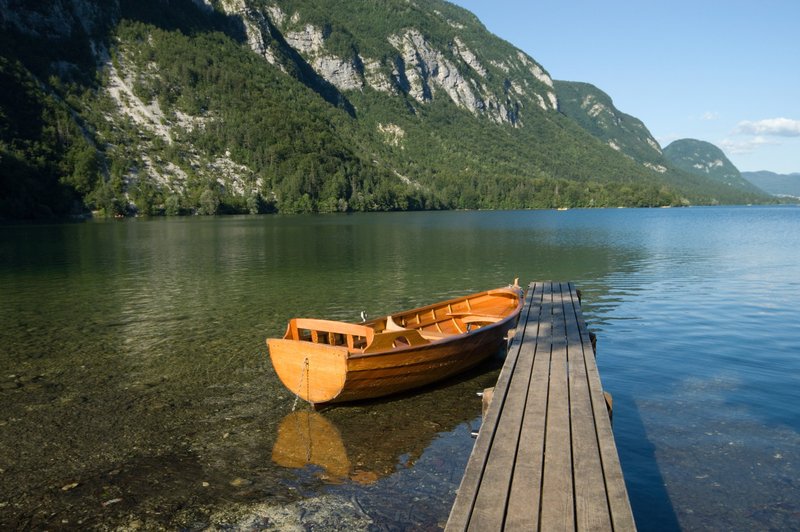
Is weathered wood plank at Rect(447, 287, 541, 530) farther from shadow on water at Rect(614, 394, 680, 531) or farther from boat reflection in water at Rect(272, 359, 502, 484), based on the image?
shadow on water at Rect(614, 394, 680, 531)

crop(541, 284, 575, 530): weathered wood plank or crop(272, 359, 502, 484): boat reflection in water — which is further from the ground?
crop(541, 284, 575, 530): weathered wood plank

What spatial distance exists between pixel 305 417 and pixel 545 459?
255 inches

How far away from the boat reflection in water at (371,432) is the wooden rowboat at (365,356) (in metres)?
0.38

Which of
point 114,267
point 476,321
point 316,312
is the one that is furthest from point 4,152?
point 476,321

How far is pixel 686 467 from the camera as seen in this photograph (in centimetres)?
962

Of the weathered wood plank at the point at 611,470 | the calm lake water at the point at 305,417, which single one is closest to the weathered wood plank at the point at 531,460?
the weathered wood plank at the point at 611,470

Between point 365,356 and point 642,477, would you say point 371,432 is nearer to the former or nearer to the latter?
point 365,356

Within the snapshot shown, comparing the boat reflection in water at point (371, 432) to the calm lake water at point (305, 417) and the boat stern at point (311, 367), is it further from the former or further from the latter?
the boat stern at point (311, 367)

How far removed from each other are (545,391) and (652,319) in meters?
14.7

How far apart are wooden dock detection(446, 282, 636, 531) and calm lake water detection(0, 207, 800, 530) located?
59.5 inches

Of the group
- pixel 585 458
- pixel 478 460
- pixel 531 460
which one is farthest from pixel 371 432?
pixel 585 458

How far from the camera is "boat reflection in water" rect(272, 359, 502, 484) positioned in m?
9.83

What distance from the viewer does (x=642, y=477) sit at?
935 centimetres

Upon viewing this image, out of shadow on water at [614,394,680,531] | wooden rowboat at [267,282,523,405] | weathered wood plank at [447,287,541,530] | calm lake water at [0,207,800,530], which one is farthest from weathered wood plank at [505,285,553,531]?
wooden rowboat at [267,282,523,405]
